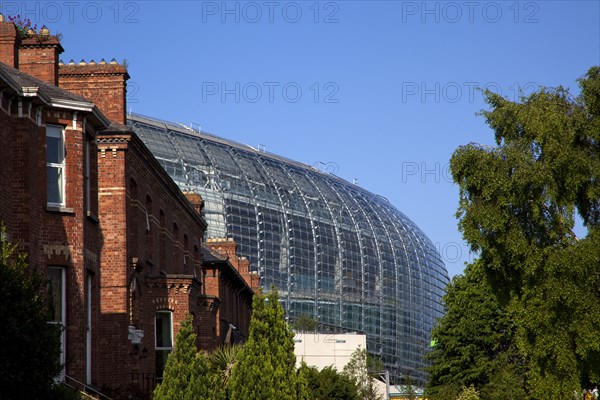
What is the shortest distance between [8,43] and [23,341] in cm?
1358

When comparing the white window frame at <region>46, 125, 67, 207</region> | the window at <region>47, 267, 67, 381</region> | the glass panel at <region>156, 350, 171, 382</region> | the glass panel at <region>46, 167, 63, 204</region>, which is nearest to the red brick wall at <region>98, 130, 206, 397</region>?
the glass panel at <region>156, 350, 171, 382</region>

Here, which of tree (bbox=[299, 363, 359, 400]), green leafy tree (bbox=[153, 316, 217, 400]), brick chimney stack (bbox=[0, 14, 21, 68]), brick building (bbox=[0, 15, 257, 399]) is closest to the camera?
brick building (bbox=[0, 15, 257, 399])

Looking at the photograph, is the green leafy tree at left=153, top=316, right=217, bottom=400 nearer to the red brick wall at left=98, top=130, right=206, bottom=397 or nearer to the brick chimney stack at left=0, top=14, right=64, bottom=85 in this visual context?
the red brick wall at left=98, top=130, right=206, bottom=397

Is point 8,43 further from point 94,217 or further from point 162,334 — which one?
point 162,334

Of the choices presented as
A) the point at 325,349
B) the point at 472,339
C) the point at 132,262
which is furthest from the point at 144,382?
the point at 325,349

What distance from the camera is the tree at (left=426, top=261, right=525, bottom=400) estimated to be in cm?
7588

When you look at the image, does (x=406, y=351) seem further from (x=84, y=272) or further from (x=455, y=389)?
(x=84, y=272)

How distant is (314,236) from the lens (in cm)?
14175

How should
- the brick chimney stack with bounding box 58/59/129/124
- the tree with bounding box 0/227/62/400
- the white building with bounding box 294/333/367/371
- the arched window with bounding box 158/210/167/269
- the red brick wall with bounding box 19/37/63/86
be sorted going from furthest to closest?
the white building with bounding box 294/333/367/371 < the arched window with bounding box 158/210/167/269 < the brick chimney stack with bounding box 58/59/129/124 < the red brick wall with bounding box 19/37/63/86 < the tree with bounding box 0/227/62/400

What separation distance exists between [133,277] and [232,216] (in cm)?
9340

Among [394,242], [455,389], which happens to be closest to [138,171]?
[455,389]

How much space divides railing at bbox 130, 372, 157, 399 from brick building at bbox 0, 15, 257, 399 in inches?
3.1

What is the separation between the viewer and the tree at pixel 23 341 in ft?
67.1

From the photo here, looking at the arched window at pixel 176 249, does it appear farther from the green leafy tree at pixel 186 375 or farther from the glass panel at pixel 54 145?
the glass panel at pixel 54 145
